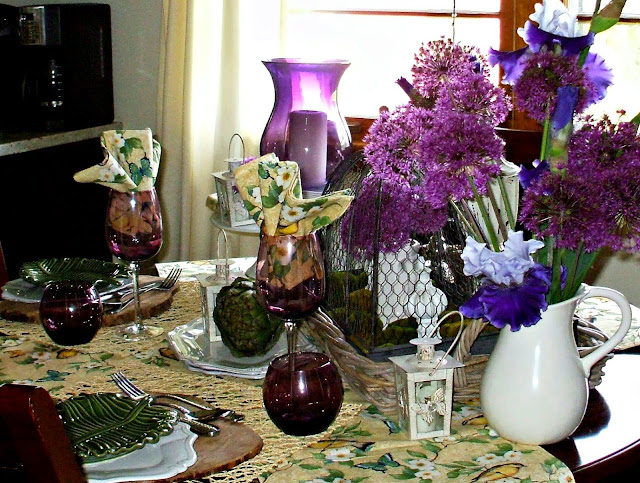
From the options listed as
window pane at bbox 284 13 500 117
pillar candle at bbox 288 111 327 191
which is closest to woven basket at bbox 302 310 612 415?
pillar candle at bbox 288 111 327 191

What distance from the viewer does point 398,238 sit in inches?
45.8

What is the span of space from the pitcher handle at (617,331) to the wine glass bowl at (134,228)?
0.69 meters

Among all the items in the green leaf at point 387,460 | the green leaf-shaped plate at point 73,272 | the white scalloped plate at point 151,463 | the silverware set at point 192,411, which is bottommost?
the green leaf at point 387,460

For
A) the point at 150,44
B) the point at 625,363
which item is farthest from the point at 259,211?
the point at 150,44

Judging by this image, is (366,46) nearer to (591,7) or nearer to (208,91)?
(208,91)

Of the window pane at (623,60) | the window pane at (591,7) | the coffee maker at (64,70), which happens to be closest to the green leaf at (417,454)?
the window pane at (623,60)

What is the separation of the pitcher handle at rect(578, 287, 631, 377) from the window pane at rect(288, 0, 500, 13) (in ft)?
6.52

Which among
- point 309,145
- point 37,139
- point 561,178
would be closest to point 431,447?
point 561,178

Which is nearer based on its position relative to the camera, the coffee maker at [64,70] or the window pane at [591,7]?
the window pane at [591,7]

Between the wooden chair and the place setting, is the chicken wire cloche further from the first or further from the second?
the wooden chair

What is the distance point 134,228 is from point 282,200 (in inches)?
17.7

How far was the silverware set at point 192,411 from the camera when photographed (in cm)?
104

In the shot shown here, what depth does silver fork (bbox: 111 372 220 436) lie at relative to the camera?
103cm

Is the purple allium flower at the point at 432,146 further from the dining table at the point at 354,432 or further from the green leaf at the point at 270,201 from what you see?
the dining table at the point at 354,432
